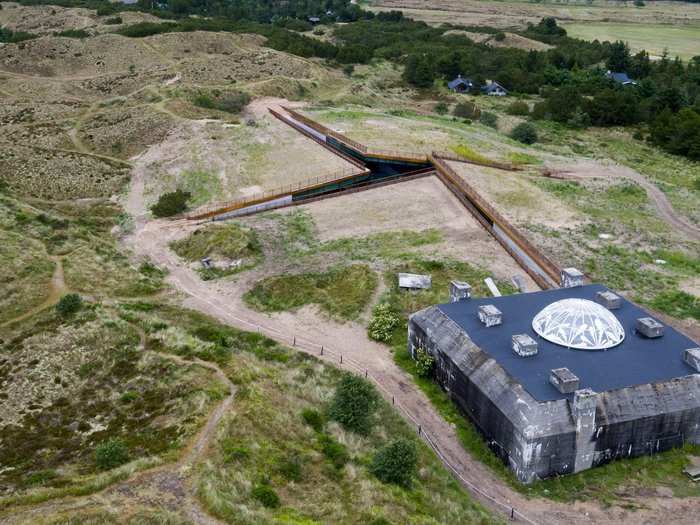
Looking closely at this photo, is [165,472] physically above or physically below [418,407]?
above

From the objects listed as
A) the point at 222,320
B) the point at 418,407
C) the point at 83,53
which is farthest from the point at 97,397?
the point at 83,53

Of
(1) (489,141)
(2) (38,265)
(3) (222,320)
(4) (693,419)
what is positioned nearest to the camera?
(4) (693,419)

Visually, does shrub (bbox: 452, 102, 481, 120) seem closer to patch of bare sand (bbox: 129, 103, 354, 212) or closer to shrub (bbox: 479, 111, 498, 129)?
shrub (bbox: 479, 111, 498, 129)

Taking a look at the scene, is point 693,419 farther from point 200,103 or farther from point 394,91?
point 394,91

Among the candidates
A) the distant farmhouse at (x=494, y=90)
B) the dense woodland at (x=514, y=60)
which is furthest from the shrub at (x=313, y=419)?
the distant farmhouse at (x=494, y=90)

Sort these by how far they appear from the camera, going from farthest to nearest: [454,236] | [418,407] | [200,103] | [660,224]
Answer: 1. [200,103]
2. [660,224]
3. [454,236]
4. [418,407]

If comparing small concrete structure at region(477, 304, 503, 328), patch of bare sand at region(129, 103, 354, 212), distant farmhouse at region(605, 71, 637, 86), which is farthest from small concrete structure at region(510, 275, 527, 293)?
distant farmhouse at region(605, 71, 637, 86)

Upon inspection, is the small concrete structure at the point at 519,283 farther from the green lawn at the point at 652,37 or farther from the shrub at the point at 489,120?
the green lawn at the point at 652,37
